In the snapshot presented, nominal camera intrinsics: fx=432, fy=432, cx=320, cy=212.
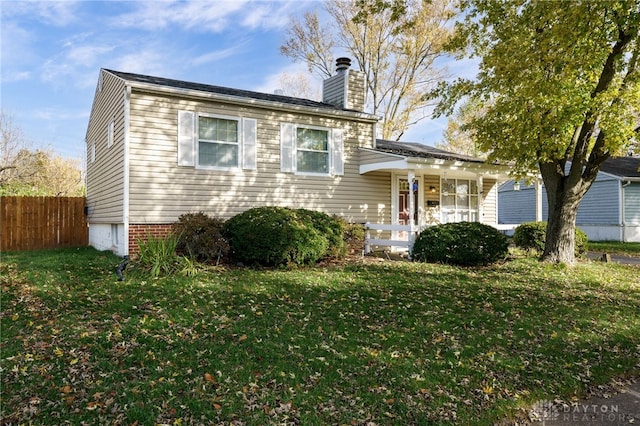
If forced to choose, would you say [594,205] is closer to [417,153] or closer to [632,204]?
[632,204]

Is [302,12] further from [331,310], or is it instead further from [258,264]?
[331,310]

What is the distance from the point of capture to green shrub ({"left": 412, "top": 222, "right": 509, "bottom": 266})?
405 inches

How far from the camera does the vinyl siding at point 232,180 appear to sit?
9742 millimetres

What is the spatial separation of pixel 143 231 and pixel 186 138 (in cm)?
237

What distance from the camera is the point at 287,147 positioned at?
457 inches

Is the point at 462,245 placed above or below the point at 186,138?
below

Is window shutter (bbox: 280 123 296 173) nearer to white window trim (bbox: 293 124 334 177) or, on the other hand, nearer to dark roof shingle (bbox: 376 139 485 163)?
white window trim (bbox: 293 124 334 177)

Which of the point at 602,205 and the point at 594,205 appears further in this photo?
the point at 594,205

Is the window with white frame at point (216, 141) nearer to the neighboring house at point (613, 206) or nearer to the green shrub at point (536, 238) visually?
the green shrub at point (536, 238)

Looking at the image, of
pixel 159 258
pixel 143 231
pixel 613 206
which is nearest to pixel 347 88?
pixel 143 231

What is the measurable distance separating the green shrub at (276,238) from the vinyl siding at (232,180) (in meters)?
1.37

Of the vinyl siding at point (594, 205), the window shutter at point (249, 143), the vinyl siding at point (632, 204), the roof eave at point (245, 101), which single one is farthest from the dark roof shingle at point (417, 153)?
the vinyl siding at point (632, 204)

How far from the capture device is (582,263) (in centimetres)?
1128

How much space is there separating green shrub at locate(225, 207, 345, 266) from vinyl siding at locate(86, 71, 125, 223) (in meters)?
2.90
